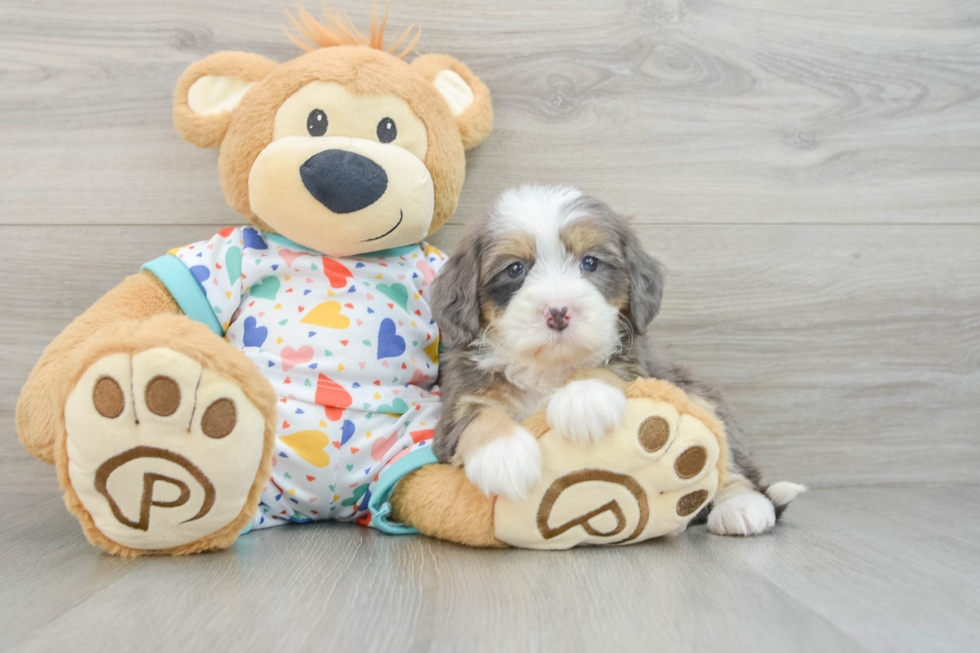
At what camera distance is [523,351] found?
1.46m

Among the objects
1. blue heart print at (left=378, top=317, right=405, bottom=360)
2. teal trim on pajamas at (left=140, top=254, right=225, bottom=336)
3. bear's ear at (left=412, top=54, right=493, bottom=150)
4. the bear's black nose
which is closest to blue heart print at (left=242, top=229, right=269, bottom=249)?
teal trim on pajamas at (left=140, top=254, right=225, bottom=336)

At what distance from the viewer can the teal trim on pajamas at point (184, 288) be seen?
5.49 feet

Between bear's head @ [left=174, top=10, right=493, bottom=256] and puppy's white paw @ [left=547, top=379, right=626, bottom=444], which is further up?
bear's head @ [left=174, top=10, right=493, bottom=256]

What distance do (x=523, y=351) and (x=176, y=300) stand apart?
2.85 ft

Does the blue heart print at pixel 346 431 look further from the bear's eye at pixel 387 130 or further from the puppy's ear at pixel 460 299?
the bear's eye at pixel 387 130

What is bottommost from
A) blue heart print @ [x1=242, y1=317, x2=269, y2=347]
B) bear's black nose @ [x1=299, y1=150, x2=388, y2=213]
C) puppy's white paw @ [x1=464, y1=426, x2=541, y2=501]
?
puppy's white paw @ [x1=464, y1=426, x2=541, y2=501]

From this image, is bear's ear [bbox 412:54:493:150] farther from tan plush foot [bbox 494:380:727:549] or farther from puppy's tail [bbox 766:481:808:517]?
puppy's tail [bbox 766:481:808:517]

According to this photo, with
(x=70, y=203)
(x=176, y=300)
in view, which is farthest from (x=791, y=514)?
(x=70, y=203)

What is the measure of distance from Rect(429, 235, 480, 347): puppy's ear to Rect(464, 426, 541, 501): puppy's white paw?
0.31m

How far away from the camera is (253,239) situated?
1.80 m

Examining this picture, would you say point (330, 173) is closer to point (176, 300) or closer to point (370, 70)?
point (370, 70)

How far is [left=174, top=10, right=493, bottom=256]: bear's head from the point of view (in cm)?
162

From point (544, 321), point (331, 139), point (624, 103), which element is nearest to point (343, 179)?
point (331, 139)

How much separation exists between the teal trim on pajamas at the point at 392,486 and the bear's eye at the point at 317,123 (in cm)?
80
